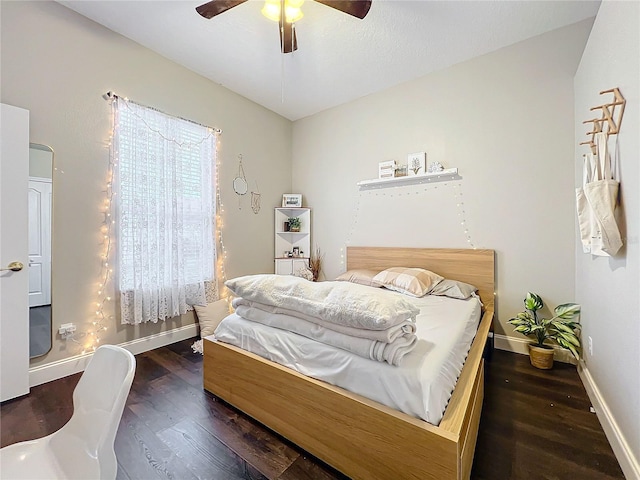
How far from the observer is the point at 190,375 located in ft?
7.43

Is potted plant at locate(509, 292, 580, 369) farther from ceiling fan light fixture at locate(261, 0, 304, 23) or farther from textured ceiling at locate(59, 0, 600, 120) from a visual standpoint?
ceiling fan light fixture at locate(261, 0, 304, 23)

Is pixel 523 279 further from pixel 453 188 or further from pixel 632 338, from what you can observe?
pixel 632 338

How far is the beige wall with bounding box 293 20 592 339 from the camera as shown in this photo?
2.45 meters

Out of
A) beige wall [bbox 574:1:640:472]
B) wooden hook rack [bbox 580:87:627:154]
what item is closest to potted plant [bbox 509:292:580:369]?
beige wall [bbox 574:1:640:472]

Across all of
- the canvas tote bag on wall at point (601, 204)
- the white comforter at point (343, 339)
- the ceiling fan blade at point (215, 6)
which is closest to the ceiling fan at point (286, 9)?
the ceiling fan blade at point (215, 6)

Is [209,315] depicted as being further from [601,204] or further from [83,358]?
[601,204]

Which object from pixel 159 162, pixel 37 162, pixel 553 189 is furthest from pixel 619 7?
pixel 37 162

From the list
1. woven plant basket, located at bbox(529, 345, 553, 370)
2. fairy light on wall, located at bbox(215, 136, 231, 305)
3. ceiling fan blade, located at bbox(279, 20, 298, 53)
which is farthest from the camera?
fairy light on wall, located at bbox(215, 136, 231, 305)

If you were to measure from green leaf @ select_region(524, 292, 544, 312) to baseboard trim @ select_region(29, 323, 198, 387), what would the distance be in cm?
331

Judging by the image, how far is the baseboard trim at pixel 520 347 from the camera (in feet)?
7.93

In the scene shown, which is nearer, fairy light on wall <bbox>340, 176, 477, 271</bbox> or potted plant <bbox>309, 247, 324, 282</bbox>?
fairy light on wall <bbox>340, 176, 477, 271</bbox>

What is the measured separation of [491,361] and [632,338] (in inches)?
52.8

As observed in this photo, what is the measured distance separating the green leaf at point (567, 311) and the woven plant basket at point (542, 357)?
304 mm

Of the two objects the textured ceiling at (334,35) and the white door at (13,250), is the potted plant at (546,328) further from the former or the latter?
the white door at (13,250)
